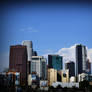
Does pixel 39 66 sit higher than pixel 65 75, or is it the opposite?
pixel 39 66

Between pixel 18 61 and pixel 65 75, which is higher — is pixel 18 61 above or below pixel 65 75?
above

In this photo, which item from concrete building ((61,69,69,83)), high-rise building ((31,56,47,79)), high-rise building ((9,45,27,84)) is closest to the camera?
high-rise building ((9,45,27,84))

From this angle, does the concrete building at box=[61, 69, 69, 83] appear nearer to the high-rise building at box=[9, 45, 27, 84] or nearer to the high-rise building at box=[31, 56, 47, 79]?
the high-rise building at box=[31, 56, 47, 79]

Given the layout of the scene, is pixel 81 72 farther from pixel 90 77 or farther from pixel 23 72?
pixel 23 72

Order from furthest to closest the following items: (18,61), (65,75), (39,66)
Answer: (39,66) < (65,75) < (18,61)

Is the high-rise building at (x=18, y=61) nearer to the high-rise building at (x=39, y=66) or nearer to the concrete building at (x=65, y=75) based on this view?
the high-rise building at (x=39, y=66)

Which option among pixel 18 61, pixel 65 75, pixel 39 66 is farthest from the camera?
pixel 39 66

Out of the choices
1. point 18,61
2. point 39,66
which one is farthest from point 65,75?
point 18,61

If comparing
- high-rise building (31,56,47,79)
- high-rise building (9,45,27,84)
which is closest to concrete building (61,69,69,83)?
high-rise building (31,56,47,79)

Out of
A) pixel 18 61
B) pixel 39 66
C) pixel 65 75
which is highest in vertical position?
pixel 18 61

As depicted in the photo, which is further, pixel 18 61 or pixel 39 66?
pixel 39 66

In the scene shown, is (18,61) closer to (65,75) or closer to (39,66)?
(39,66)

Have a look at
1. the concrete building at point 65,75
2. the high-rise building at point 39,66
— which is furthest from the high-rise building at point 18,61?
the concrete building at point 65,75
